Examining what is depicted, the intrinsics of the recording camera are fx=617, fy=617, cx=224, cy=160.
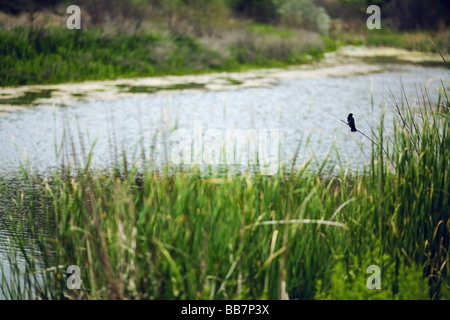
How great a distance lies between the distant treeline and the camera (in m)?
12.4

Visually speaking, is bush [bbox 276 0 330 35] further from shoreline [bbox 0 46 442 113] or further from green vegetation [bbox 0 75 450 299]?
green vegetation [bbox 0 75 450 299]

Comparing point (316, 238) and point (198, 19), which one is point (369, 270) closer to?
point (316, 238)

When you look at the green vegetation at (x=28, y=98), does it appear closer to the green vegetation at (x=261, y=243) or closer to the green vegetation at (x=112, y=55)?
the green vegetation at (x=112, y=55)

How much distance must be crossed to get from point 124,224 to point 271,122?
456 centimetres

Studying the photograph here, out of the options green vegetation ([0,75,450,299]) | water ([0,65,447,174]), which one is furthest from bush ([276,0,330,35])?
green vegetation ([0,75,450,299])

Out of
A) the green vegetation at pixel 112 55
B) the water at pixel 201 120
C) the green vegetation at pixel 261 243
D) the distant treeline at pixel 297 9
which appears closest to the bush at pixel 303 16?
the distant treeline at pixel 297 9

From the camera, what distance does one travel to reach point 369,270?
8.35ft

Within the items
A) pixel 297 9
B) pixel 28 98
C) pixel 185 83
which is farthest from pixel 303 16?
pixel 28 98

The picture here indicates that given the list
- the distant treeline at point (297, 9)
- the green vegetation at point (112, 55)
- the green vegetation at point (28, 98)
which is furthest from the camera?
the distant treeline at point (297, 9)

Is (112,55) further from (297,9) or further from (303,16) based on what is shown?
(297,9)

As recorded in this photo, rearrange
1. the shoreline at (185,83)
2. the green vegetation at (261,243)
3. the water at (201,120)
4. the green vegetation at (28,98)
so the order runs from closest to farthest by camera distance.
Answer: the green vegetation at (261,243)
the water at (201,120)
the green vegetation at (28,98)
the shoreline at (185,83)

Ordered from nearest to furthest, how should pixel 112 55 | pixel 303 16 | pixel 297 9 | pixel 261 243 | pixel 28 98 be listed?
pixel 261 243
pixel 28 98
pixel 112 55
pixel 303 16
pixel 297 9

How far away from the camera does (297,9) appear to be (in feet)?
63.4

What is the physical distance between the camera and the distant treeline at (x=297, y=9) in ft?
40.8
